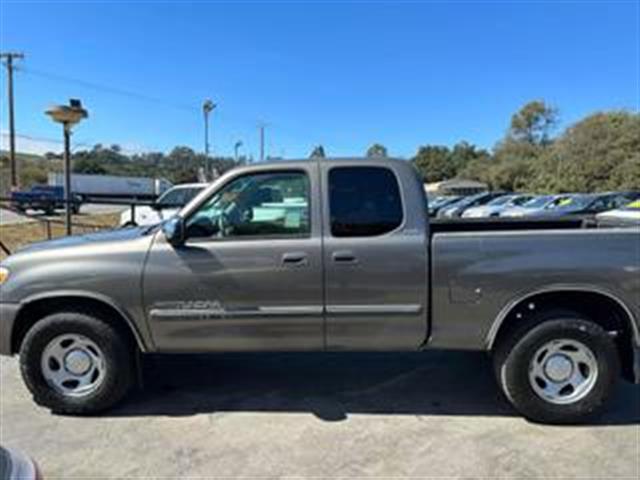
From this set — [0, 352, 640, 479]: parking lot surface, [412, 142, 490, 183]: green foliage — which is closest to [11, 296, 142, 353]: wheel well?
[0, 352, 640, 479]: parking lot surface

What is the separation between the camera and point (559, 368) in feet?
15.6

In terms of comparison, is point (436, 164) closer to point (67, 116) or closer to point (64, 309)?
A: point (67, 116)

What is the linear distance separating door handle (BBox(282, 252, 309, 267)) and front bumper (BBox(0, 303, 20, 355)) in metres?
2.03

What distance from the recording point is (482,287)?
4.66 metres

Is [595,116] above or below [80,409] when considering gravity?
above

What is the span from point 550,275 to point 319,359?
252 cm

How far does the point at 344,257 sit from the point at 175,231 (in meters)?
1.24

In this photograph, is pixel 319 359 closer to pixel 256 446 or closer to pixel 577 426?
pixel 256 446

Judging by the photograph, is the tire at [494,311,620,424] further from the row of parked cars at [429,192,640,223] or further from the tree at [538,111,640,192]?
the tree at [538,111,640,192]

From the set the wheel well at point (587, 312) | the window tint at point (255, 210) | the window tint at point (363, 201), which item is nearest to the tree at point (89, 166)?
the window tint at point (255, 210)

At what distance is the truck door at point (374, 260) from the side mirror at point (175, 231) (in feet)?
3.45

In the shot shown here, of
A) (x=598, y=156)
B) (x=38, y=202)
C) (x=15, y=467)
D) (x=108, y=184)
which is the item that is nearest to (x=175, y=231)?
(x=15, y=467)

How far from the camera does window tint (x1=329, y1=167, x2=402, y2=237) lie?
4738mm

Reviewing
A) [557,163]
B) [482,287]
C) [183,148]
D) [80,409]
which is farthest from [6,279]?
[183,148]
